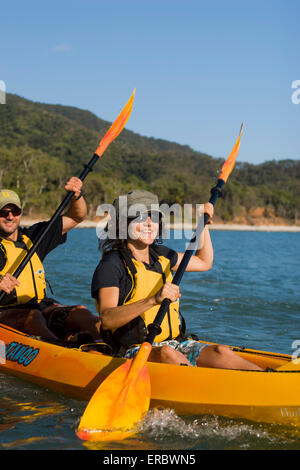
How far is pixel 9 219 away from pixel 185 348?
1.88 m

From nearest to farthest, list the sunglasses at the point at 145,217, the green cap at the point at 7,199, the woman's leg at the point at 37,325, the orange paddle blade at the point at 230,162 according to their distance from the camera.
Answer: the sunglasses at the point at 145,217 < the woman's leg at the point at 37,325 < the green cap at the point at 7,199 < the orange paddle blade at the point at 230,162

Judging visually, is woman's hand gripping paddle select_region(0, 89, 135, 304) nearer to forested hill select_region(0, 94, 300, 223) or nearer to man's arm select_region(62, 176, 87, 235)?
man's arm select_region(62, 176, 87, 235)

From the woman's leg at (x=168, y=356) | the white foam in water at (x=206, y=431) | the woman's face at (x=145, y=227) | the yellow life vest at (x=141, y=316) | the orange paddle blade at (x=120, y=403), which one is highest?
the woman's face at (x=145, y=227)

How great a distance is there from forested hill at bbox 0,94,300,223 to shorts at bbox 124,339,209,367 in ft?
135

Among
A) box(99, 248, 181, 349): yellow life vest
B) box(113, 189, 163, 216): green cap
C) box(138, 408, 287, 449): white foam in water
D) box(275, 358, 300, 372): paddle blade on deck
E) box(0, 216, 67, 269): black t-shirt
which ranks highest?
box(113, 189, 163, 216): green cap

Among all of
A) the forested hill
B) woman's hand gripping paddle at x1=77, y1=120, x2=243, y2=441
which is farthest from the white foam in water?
the forested hill

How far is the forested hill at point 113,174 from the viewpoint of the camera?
48094 mm

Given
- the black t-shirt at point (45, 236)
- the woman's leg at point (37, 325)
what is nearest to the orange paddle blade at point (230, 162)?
the black t-shirt at point (45, 236)

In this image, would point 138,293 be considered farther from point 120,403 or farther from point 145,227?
point 120,403

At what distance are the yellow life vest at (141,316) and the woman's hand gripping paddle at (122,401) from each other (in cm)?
12

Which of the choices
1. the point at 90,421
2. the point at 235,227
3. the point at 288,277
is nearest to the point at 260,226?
the point at 235,227

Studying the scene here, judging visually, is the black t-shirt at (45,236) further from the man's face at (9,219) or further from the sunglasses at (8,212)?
the sunglasses at (8,212)

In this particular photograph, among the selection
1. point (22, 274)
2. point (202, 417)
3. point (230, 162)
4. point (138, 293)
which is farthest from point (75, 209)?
point (202, 417)

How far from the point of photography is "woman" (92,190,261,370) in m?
2.98
